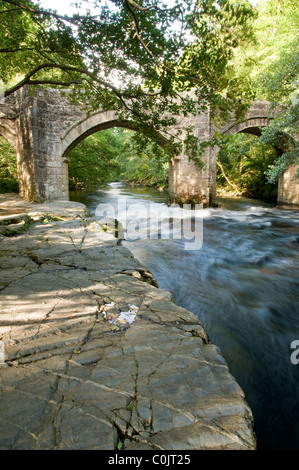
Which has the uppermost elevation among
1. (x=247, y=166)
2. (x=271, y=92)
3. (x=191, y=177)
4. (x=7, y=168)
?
(x=271, y=92)

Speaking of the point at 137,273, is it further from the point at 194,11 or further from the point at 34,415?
the point at 194,11

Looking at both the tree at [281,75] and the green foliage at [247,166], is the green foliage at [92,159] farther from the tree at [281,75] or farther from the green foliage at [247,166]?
the tree at [281,75]

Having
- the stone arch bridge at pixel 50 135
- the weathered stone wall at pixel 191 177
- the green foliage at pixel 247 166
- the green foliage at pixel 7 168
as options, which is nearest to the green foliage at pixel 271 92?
the green foliage at pixel 247 166

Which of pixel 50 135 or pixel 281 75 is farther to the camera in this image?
pixel 50 135

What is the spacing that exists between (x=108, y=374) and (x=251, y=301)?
2.45 metres

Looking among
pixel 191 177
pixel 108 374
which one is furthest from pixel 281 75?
pixel 108 374

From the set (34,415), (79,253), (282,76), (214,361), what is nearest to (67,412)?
(34,415)

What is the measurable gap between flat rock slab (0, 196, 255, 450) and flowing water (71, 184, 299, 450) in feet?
2.54

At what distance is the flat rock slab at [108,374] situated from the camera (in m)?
0.90

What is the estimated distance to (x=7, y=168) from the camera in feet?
33.6

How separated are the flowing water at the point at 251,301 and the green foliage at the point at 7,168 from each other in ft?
24.1

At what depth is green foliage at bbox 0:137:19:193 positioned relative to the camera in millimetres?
10062

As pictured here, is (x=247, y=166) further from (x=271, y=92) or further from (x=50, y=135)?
(x=50, y=135)
